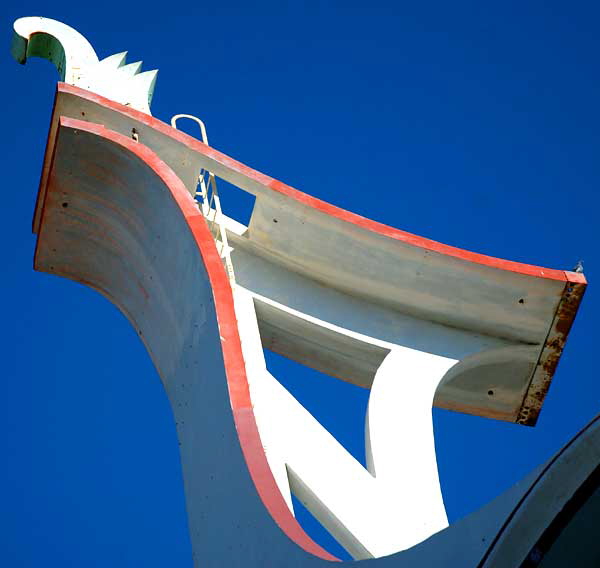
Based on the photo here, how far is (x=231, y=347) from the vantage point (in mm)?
7828

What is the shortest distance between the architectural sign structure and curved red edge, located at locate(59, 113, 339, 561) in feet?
0.04

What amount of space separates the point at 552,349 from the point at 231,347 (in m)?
3.16

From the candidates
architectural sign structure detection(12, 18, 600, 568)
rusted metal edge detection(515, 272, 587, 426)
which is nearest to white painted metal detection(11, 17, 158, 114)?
architectural sign structure detection(12, 18, 600, 568)

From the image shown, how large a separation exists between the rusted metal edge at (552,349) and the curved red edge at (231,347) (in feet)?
9.05

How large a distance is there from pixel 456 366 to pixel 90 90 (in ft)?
12.0

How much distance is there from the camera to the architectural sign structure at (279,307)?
8141 millimetres

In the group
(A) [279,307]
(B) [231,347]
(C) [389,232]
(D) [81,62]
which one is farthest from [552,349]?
(D) [81,62]

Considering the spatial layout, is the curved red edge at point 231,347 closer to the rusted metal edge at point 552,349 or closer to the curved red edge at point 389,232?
the curved red edge at point 389,232

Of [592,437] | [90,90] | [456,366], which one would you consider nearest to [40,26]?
[90,90]

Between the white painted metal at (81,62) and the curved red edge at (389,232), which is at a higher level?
the white painted metal at (81,62)

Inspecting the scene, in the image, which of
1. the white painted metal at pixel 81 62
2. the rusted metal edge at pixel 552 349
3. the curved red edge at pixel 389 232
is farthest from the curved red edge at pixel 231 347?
the rusted metal edge at pixel 552 349

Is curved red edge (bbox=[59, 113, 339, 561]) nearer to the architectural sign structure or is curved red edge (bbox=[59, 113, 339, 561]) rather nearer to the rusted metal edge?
the architectural sign structure

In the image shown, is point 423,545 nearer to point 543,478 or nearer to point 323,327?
point 543,478

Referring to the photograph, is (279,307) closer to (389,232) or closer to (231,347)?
(389,232)
